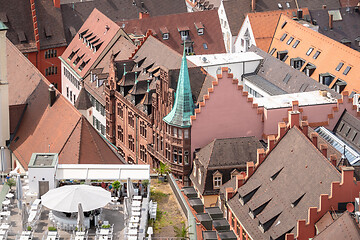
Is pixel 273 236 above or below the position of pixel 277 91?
below

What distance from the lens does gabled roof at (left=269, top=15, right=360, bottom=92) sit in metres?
182

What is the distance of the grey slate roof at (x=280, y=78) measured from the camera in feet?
586

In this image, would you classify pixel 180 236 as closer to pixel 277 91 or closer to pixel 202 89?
pixel 202 89

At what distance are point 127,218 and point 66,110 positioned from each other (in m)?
42.0

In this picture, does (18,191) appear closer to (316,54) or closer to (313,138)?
(313,138)

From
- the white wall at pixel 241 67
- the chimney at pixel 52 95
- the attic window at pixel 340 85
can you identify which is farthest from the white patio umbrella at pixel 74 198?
the attic window at pixel 340 85

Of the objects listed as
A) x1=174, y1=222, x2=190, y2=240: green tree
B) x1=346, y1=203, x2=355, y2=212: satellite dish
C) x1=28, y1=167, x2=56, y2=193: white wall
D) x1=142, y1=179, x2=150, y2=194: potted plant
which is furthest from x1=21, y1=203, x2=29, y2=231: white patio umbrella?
x1=346, y1=203, x2=355, y2=212: satellite dish

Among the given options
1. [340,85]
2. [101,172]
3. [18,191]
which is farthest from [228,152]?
[18,191]

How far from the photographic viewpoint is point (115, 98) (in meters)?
180

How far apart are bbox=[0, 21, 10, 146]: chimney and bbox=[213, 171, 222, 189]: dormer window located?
1044 inches

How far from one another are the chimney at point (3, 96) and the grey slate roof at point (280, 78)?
40998 millimetres

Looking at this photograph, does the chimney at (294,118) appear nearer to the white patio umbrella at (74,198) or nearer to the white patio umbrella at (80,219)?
the white patio umbrella at (74,198)

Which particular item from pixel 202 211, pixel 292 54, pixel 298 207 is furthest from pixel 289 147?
pixel 292 54

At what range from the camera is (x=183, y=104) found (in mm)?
156125
